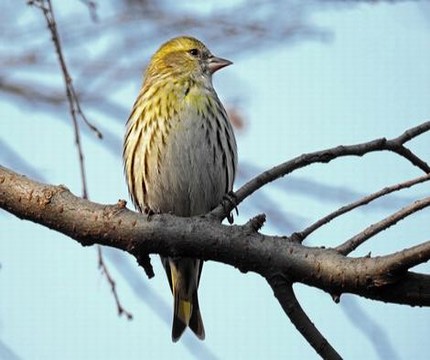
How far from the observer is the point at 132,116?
461cm

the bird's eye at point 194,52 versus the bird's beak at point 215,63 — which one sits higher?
the bird's eye at point 194,52

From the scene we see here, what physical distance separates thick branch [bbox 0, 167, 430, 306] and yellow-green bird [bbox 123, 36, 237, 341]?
1742mm

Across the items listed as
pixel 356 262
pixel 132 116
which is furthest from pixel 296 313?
pixel 132 116

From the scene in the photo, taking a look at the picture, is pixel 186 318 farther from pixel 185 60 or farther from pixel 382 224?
pixel 382 224

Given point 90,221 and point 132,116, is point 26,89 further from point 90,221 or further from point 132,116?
point 90,221

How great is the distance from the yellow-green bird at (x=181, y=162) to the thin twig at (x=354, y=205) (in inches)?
76.5

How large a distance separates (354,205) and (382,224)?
165 millimetres

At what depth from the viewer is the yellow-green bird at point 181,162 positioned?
4.29 meters

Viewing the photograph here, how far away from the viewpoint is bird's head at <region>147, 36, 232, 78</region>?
511cm

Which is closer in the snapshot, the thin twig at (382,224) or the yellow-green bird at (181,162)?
the thin twig at (382,224)

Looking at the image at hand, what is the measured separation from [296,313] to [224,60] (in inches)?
123

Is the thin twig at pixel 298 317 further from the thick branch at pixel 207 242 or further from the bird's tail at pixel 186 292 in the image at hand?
the bird's tail at pixel 186 292

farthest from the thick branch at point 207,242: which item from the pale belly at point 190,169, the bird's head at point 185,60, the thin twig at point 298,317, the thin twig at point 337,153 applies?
the bird's head at point 185,60

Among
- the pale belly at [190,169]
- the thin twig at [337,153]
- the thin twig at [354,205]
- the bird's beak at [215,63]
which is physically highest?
the bird's beak at [215,63]
